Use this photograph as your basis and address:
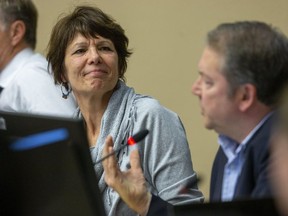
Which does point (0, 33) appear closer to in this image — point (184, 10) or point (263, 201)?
point (184, 10)

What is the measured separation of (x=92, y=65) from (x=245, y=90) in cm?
81

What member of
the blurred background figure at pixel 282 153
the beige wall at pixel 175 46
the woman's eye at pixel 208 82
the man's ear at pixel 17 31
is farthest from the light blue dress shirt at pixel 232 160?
the beige wall at pixel 175 46

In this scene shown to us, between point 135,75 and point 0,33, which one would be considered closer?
point 0,33

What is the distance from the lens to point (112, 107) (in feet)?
7.22

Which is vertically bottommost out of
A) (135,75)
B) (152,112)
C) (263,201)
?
(135,75)

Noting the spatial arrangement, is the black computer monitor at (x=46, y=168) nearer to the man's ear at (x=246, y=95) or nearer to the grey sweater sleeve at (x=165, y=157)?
the man's ear at (x=246, y=95)

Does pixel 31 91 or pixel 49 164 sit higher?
pixel 49 164

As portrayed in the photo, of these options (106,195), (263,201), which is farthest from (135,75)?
(263,201)

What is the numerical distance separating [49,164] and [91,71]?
0.93 meters

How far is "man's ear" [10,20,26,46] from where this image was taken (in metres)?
2.75

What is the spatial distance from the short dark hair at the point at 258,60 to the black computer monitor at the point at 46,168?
44cm

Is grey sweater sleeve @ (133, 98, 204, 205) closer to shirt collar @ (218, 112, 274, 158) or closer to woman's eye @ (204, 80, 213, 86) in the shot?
shirt collar @ (218, 112, 274, 158)

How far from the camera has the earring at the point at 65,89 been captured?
95.8 inches

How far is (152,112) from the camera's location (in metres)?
2.14
